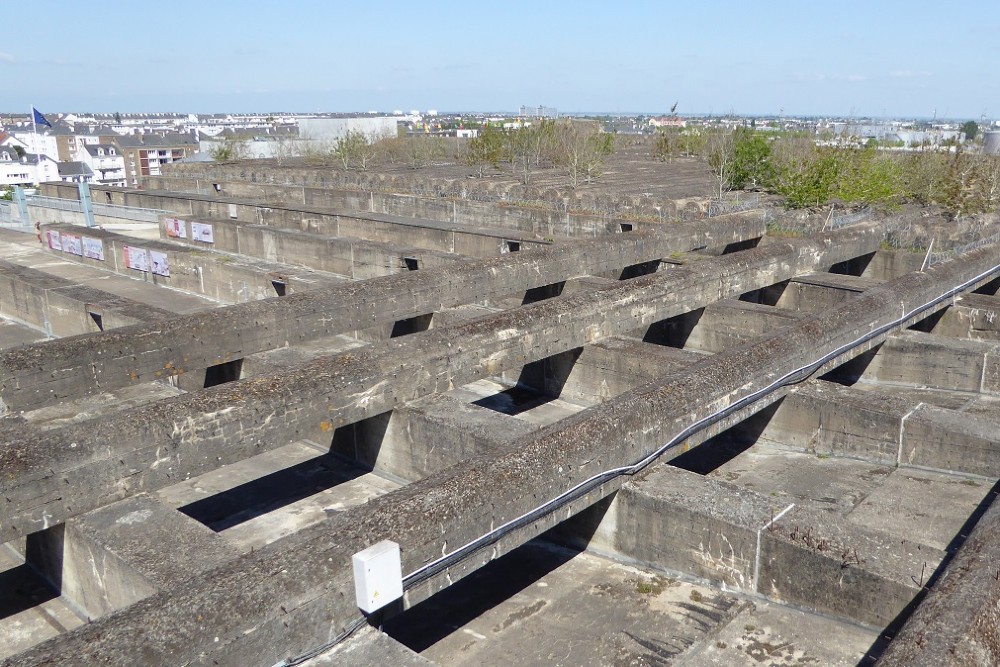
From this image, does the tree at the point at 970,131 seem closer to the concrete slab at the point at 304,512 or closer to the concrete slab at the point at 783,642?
the concrete slab at the point at 304,512

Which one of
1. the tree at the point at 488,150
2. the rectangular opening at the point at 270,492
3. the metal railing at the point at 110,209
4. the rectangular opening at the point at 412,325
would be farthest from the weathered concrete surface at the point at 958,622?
the tree at the point at 488,150

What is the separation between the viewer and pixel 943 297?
54.1ft

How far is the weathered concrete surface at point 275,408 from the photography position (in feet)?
26.8

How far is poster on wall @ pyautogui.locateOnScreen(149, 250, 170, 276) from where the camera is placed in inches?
981

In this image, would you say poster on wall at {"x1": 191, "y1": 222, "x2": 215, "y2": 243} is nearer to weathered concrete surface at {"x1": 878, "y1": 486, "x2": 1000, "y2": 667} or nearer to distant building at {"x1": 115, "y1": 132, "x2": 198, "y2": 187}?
weathered concrete surface at {"x1": 878, "y1": 486, "x2": 1000, "y2": 667}

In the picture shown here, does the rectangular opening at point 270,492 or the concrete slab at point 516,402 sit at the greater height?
the concrete slab at point 516,402

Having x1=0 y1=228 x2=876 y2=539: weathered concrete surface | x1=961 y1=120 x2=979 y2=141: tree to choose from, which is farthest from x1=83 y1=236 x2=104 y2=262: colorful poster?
x1=961 y1=120 x2=979 y2=141: tree

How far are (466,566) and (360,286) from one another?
8.75 metres

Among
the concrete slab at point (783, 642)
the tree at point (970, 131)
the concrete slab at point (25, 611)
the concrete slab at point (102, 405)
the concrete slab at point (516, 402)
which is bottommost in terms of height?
the concrete slab at point (25, 611)

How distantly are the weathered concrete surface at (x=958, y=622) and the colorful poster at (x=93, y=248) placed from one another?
90.6 feet

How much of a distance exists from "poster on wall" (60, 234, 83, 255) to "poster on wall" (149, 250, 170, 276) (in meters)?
4.72

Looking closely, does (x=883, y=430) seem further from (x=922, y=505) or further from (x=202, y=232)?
(x=202, y=232)

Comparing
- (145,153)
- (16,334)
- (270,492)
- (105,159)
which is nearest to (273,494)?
(270,492)

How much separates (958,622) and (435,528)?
388cm
